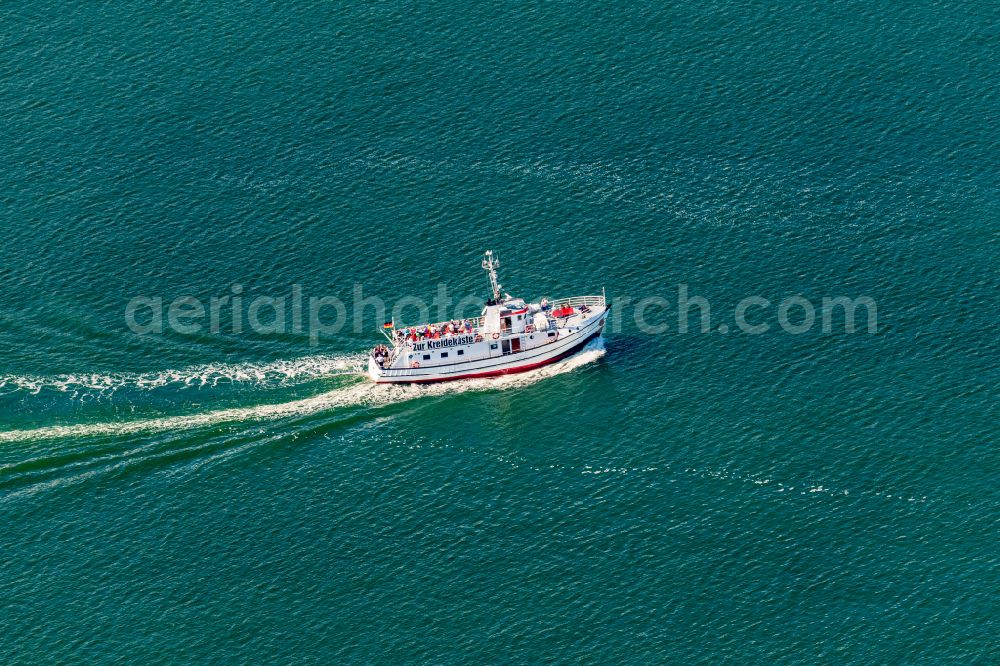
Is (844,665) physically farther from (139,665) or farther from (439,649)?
(139,665)

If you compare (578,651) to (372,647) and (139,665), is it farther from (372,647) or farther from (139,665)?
(139,665)

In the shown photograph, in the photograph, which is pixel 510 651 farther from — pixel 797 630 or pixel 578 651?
pixel 797 630

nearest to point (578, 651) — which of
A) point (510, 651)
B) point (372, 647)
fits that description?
point (510, 651)

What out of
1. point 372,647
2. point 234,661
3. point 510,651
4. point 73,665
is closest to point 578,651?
point 510,651

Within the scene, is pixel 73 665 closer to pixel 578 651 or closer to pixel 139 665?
pixel 139 665

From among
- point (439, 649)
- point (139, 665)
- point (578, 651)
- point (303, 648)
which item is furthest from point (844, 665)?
point (139, 665)
